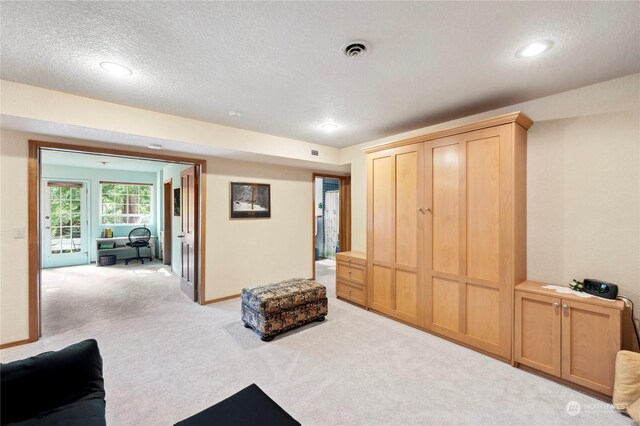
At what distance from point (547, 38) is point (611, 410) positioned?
2.61 metres

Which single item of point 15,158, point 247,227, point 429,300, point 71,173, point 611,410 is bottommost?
point 611,410

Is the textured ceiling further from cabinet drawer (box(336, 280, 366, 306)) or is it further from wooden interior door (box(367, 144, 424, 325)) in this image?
cabinet drawer (box(336, 280, 366, 306))

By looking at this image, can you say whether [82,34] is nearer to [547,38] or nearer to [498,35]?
[498,35]

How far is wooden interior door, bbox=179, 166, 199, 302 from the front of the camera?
4.24m

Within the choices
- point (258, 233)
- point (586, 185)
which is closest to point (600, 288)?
point (586, 185)

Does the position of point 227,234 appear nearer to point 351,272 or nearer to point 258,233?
point 258,233

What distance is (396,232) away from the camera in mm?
3457

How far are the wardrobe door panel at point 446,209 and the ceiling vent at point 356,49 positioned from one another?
156 centimetres

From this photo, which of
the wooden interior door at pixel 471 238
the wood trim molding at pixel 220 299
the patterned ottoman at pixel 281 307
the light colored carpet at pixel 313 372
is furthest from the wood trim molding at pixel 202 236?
the wooden interior door at pixel 471 238

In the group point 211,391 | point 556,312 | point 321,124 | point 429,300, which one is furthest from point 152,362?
point 556,312

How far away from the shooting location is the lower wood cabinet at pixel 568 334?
2023mm

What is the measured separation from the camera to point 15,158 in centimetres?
286

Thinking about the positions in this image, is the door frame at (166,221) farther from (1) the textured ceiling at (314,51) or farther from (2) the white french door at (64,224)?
(1) the textured ceiling at (314,51)

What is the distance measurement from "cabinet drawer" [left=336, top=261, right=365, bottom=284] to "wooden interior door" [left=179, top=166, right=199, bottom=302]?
88.6 inches
